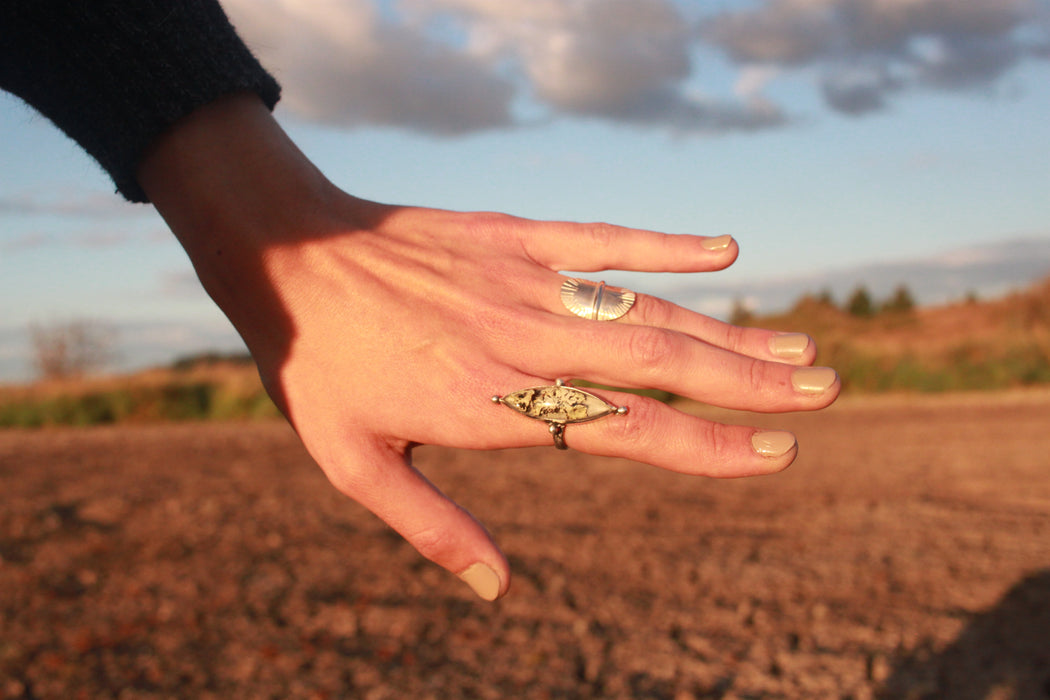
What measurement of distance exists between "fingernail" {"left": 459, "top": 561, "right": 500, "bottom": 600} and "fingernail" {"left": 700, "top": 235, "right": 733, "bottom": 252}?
649mm

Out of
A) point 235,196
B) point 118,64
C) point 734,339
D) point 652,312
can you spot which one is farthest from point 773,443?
point 118,64

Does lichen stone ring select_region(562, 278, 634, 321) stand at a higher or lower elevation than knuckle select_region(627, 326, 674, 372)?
higher

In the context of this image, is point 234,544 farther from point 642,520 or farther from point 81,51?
point 81,51

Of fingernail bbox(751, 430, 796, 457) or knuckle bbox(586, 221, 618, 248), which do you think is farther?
knuckle bbox(586, 221, 618, 248)

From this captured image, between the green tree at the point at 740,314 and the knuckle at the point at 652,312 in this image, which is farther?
the green tree at the point at 740,314

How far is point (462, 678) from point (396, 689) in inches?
10.0

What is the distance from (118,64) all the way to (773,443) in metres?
1.11

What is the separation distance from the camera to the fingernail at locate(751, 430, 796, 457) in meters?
1.14

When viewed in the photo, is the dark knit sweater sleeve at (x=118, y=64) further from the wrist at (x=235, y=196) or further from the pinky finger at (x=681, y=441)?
the pinky finger at (x=681, y=441)

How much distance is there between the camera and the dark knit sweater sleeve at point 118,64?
3.53 ft

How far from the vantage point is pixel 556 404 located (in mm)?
1155

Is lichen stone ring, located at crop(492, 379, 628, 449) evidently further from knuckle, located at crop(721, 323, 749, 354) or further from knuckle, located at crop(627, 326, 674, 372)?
knuckle, located at crop(721, 323, 749, 354)

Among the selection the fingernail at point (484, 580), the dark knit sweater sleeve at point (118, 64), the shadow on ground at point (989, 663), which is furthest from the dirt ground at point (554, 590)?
the dark knit sweater sleeve at point (118, 64)

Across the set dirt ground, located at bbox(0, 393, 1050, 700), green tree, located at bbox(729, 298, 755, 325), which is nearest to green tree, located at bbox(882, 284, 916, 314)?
green tree, located at bbox(729, 298, 755, 325)
